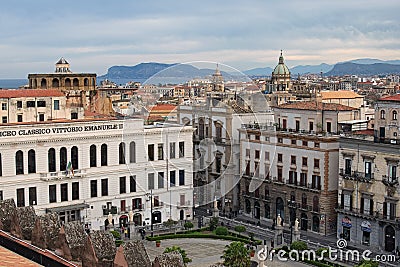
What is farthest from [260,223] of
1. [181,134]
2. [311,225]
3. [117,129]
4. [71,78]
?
[71,78]

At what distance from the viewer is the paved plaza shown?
4941cm

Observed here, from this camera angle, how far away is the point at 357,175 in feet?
186

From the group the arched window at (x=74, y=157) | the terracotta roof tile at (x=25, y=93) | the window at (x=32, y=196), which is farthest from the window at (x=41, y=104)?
the window at (x=32, y=196)

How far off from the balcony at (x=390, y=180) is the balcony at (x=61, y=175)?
24.9 metres

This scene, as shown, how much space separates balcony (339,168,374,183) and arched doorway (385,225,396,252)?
4.15 metres

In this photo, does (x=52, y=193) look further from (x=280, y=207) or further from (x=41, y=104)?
(x=280, y=207)

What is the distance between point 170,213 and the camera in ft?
211

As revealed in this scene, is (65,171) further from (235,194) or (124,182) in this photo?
(235,194)

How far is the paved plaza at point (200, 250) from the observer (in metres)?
49.4

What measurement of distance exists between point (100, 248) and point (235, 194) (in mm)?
46446

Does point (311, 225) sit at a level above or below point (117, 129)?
below

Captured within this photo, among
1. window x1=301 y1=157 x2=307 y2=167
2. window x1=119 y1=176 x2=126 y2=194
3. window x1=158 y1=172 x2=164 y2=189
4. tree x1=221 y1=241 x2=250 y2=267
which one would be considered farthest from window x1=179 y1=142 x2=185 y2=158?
tree x1=221 y1=241 x2=250 y2=267

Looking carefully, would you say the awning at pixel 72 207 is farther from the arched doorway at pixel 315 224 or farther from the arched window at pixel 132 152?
the arched doorway at pixel 315 224

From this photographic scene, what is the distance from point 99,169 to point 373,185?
23.2 m
